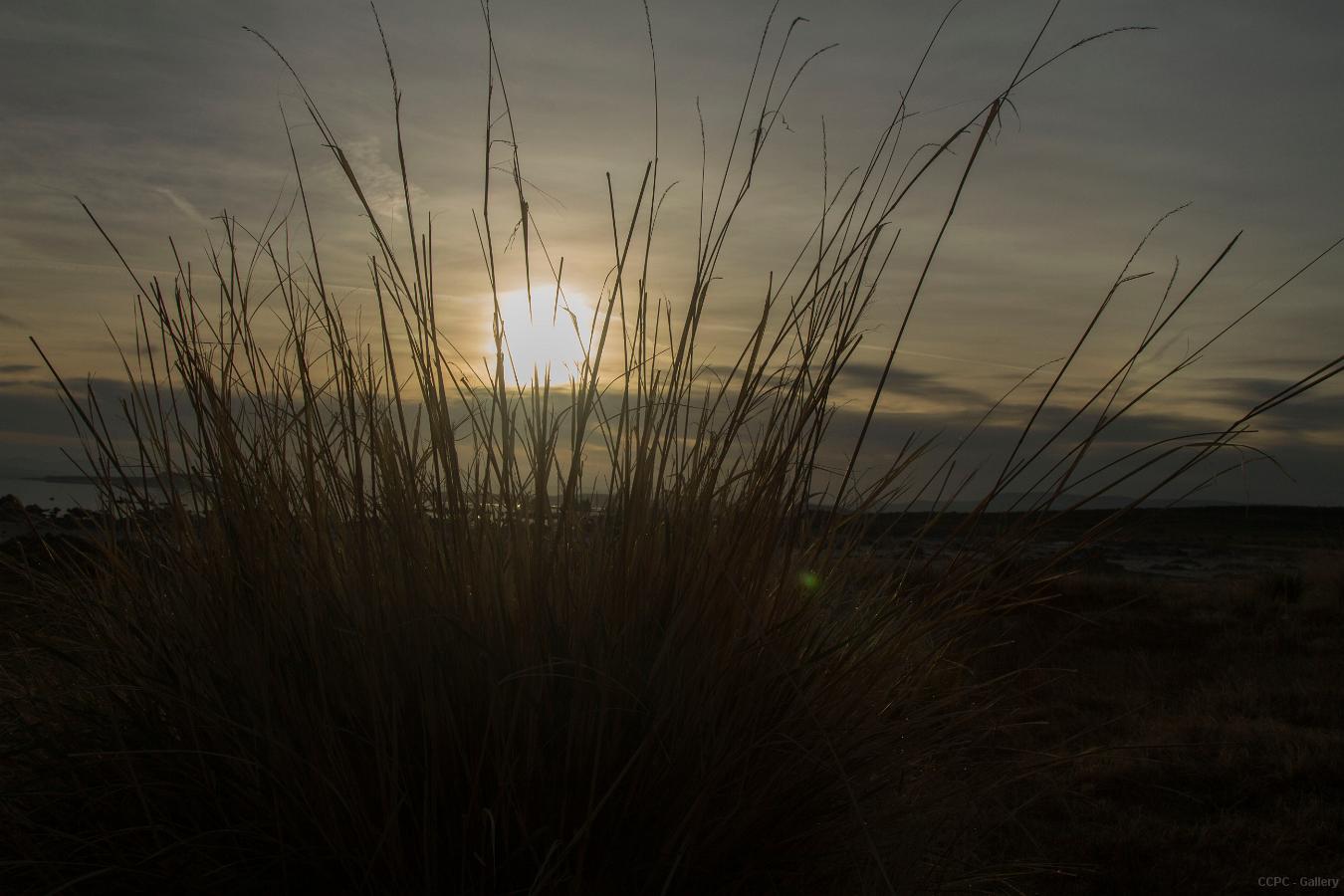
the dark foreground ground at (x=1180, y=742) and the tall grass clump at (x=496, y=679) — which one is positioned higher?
the tall grass clump at (x=496, y=679)

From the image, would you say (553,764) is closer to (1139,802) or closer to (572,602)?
(572,602)

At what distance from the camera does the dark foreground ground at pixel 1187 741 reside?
218 cm

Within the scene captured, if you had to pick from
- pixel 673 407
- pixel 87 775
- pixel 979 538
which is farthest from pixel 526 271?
pixel 87 775

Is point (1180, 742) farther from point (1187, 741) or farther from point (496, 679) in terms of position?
point (496, 679)

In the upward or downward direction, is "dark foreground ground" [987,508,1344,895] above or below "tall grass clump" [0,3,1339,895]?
below

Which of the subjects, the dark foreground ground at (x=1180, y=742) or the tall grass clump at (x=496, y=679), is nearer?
the tall grass clump at (x=496, y=679)

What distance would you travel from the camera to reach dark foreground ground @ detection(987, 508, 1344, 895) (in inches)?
86.0

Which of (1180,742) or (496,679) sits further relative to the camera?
(1180,742)

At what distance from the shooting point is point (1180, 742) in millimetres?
3154

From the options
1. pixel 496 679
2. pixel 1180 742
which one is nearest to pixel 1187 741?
pixel 1180 742

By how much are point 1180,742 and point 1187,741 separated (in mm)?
291

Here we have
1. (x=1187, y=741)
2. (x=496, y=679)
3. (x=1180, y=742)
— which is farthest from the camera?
(x=1187, y=741)

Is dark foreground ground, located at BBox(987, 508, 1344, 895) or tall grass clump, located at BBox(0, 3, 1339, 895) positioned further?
dark foreground ground, located at BBox(987, 508, 1344, 895)

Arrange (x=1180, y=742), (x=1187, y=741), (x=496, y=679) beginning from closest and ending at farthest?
(x=496, y=679) → (x=1180, y=742) → (x=1187, y=741)
